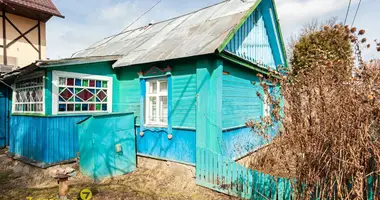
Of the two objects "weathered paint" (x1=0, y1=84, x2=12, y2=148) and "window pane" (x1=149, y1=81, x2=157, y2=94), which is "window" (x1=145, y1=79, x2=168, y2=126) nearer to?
"window pane" (x1=149, y1=81, x2=157, y2=94)

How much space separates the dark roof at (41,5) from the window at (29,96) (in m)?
6.88

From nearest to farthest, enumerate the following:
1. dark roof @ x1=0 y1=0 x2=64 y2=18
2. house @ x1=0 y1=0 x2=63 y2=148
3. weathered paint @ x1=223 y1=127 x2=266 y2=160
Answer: weathered paint @ x1=223 y1=127 x2=266 y2=160 < dark roof @ x1=0 y1=0 x2=64 y2=18 < house @ x1=0 y1=0 x2=63 y2=148

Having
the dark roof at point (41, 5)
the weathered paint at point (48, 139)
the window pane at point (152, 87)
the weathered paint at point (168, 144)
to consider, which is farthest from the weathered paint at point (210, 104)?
the dark roof at point (41, 5)

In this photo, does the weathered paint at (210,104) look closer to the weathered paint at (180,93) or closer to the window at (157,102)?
the weathered paint at (180,93)

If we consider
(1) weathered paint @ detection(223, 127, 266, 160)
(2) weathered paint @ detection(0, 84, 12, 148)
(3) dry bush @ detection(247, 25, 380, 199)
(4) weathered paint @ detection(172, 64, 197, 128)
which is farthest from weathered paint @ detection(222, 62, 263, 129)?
(2) weathered paint @ detection(0, 84, 12, 148)

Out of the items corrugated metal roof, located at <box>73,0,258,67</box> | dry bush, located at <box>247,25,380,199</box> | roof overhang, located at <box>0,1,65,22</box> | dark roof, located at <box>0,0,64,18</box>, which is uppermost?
dark roof, located at <box>0,0,64,18</box>

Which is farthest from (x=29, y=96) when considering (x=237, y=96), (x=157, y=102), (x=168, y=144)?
(x=237, y=96)

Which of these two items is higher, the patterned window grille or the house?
the house

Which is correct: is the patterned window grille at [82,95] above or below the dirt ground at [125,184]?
above

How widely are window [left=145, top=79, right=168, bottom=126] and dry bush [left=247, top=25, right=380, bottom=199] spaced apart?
12.4 feet

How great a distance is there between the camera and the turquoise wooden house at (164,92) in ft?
16.9

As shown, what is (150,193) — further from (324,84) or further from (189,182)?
(324,84)

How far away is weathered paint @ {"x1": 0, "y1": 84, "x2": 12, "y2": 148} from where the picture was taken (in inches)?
336

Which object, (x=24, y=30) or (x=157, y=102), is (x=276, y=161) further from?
(x=24, y=30)
